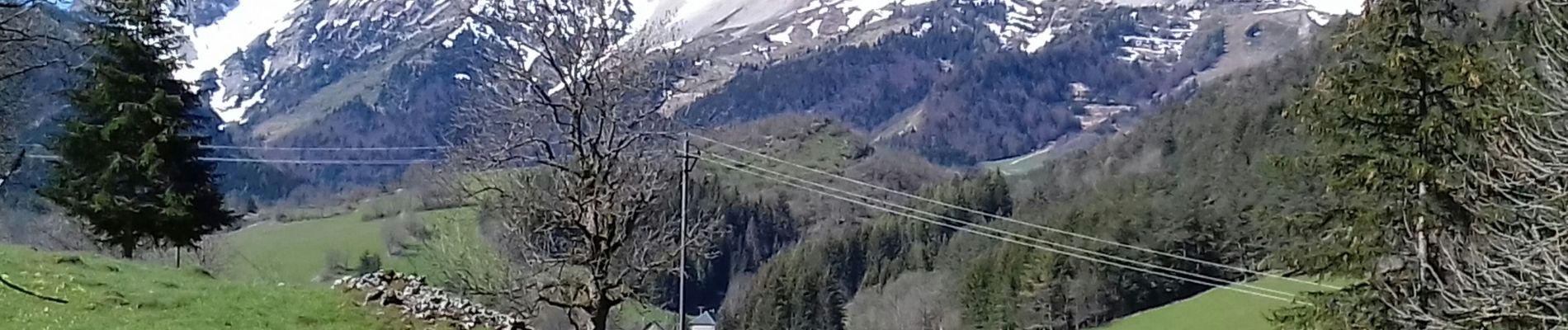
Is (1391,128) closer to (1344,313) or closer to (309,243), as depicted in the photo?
(1344,313)

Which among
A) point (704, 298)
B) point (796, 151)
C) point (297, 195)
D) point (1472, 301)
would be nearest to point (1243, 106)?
point (704, 298)

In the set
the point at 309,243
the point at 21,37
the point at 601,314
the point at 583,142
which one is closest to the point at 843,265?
the point at 309,243

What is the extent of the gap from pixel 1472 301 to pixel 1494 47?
15.2ft

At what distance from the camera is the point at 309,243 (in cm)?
11188

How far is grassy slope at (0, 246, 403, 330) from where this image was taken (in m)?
20.0

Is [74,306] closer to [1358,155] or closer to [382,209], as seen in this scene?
[1358,155]

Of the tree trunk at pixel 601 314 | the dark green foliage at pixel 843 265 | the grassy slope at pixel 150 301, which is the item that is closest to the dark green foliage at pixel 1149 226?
the dark green foliage at pixel 843 265

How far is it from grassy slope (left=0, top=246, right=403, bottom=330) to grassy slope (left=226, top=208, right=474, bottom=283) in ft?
202

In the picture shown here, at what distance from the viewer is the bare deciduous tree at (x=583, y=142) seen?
15.4 meters

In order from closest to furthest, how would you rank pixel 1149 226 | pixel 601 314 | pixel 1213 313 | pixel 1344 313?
1. pixel 601 314
2. pixel 1344 313
3. pixel 1213 313
4. pixel 1149 226

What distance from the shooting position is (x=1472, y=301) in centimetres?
1588

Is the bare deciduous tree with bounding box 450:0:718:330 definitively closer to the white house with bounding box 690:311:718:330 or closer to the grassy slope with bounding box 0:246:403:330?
the grassy slope with bounding box 0:246:403:330

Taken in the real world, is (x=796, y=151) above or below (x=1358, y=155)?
below

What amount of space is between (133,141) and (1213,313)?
182 feet
